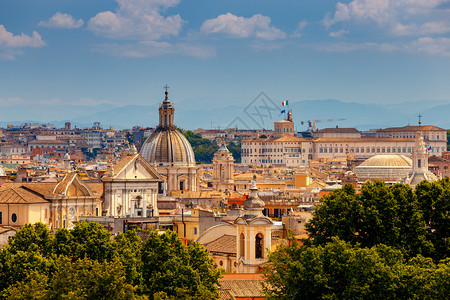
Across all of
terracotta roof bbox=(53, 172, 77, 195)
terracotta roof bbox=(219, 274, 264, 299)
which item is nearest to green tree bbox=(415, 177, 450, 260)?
terracotta roof bbox=(219, 274, 264, 299)

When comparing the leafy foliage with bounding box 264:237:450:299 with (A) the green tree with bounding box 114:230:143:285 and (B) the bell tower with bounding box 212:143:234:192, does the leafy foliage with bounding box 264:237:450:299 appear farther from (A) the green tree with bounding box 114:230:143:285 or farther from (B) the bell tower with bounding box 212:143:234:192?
(B) the bell tower with bounding box 212:143:234:192

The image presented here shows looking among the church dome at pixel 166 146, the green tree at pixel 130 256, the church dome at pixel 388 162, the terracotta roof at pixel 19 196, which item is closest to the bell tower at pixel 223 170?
the church dome at pixel 166 146

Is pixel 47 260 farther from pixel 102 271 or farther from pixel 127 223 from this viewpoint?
pixel 127 223

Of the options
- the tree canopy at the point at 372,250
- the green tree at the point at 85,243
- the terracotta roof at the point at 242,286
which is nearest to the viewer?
the tree canopy at the point at 372,250

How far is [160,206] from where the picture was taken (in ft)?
294

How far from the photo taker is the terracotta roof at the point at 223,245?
59.2 m

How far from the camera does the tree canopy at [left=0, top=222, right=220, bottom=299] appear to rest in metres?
43.4

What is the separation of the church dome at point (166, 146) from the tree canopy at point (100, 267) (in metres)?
59.6

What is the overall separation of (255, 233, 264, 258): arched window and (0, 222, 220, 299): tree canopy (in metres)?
5.40

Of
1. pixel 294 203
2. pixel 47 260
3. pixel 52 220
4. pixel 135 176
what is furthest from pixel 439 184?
pixel 294 203

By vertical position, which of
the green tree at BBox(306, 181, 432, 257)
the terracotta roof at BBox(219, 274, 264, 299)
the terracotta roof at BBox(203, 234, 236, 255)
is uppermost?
the green tree at BBox(306, 181, 432, 257)

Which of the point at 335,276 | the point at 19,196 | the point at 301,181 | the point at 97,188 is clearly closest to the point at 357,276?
the point at 335,276

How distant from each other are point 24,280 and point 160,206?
43.3 m

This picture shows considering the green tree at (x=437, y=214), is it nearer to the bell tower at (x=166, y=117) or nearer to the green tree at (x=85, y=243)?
the green tree at (x=85, y=243)
